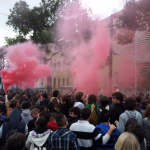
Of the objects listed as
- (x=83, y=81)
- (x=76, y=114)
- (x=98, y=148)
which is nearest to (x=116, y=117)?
(x=76, y=114)

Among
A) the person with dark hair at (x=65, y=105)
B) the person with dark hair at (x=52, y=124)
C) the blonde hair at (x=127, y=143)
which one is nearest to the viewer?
the blonde hair at (x=127, y=143)

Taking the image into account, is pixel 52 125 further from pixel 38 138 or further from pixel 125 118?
pixel 125 118

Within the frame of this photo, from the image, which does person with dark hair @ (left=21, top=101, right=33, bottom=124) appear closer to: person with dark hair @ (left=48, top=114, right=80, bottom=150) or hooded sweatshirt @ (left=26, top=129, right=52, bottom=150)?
hooded sweatshirt @ (left=26, top=129, right=52, bottom=150)

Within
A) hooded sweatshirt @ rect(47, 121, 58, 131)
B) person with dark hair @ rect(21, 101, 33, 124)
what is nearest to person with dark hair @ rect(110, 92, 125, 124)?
hooded sweatshirt @ rect(47, 121, 58, 131)

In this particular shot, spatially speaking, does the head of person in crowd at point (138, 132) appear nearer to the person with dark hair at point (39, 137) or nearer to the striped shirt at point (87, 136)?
the striped shirt at point (87, 136)

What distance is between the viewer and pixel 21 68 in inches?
562

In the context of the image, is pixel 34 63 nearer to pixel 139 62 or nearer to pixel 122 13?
pixel 122 13

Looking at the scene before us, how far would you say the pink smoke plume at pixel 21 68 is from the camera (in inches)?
542

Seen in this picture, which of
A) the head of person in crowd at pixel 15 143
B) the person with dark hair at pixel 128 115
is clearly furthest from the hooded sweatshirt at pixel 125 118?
the head of person in crowd at pixel 15 143

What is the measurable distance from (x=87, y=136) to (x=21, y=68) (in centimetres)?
1205

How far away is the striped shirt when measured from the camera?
3033 millimetres

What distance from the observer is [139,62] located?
1784 centimetres

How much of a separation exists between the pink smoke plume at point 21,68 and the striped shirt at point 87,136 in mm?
11113

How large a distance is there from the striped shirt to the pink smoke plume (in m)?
11.1
